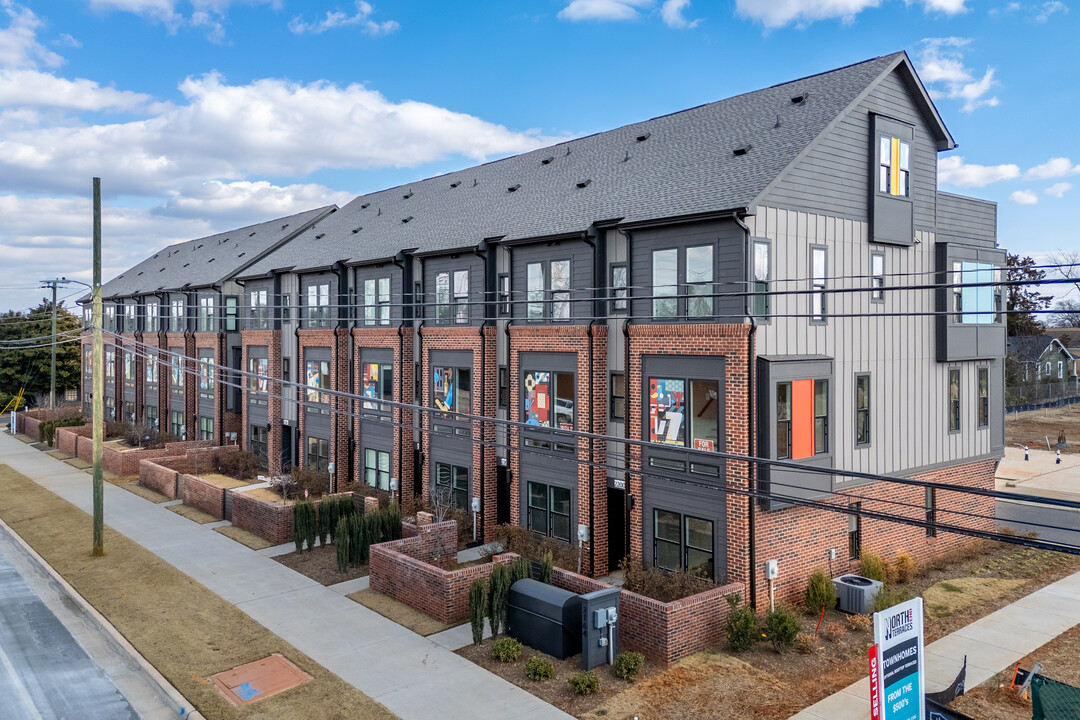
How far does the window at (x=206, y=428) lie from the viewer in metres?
40.5

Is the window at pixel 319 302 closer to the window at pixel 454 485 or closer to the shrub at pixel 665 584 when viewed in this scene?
the window at pixel 454 485

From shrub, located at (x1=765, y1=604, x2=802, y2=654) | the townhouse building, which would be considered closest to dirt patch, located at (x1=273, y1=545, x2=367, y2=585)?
the townhouse building

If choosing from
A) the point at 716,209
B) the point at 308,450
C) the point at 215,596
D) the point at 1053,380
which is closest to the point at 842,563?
the point at 716,209

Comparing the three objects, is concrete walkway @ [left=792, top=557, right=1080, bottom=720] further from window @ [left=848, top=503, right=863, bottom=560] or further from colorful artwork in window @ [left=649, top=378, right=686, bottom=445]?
colorful artwork in window @ [left=649, top=378, right=686, bottom=445]

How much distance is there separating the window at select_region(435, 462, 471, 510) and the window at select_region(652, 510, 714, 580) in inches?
316

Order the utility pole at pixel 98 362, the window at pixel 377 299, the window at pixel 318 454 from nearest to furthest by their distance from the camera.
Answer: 1. the utility pole at pixel 98 362
2. the window at pixel 377 299
3. the window at pixel 318 454

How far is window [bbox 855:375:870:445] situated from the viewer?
19.6 metres

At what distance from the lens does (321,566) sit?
845 inches

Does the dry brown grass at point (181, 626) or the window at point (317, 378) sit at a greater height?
the window at point (317, 378)

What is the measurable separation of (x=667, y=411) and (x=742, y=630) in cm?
540

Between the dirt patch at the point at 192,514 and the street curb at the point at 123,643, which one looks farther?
the dirt patch at the point at 192,514

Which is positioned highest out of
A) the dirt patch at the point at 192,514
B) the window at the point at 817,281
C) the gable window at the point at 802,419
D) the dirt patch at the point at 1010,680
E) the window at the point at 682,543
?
the window at the point at 817,281

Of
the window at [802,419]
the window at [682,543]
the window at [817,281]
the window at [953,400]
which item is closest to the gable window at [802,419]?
the window at [802,419]

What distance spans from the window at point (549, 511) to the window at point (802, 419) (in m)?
6.57
